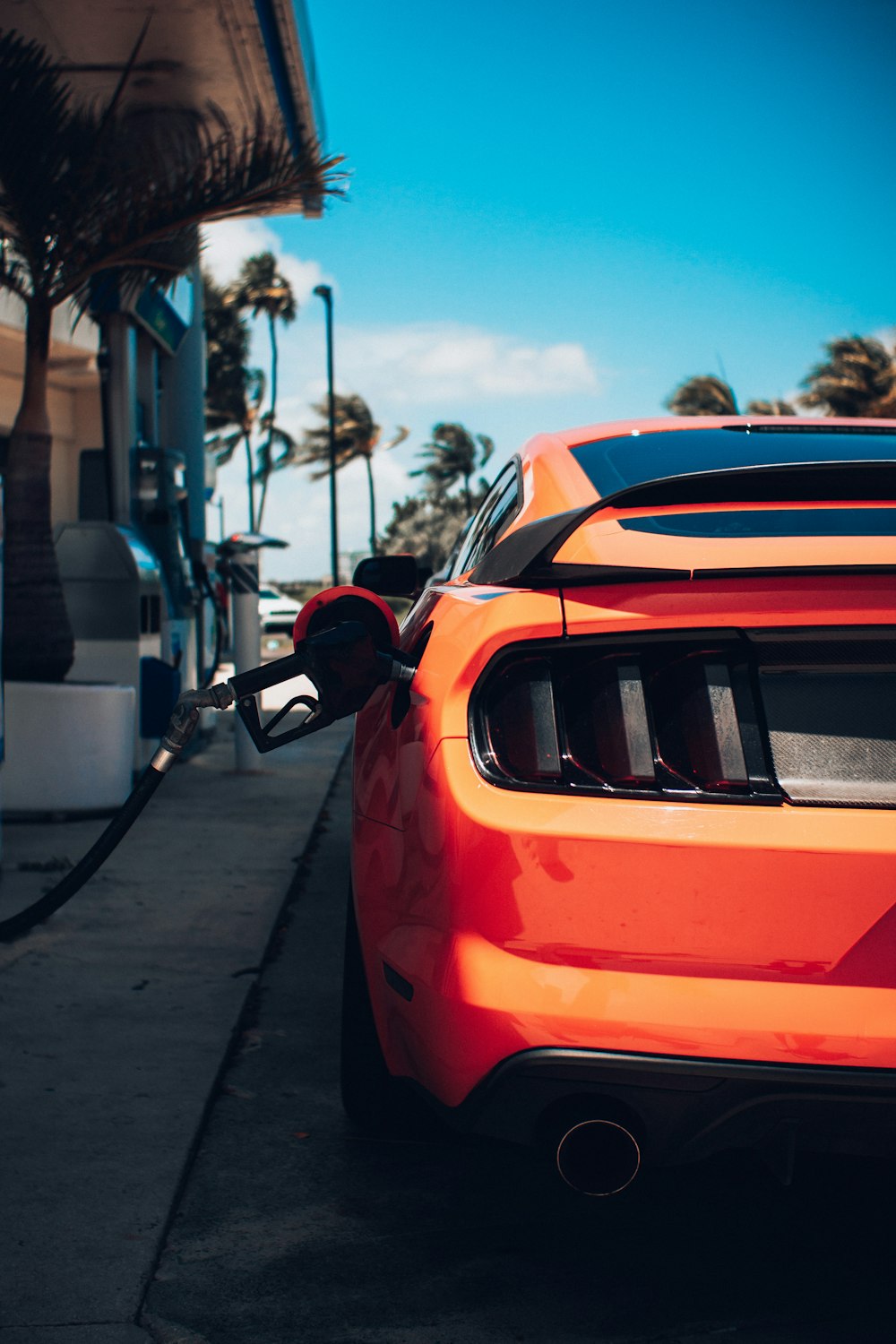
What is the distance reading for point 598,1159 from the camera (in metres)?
2.12

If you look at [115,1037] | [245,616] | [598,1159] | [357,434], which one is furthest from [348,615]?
[357,434]

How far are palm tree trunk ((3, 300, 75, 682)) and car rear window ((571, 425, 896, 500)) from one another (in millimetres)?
4884

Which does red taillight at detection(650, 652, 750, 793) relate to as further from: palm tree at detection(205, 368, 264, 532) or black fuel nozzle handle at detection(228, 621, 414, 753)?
palm tree at detection(205, 368, 264, 532)

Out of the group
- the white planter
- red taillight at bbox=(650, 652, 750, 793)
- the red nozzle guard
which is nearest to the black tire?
the red nozzle guard

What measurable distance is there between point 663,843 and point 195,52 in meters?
8.62

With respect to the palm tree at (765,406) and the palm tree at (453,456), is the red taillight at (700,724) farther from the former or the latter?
the palm tree at (453,456)

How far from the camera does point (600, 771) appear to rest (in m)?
2.13

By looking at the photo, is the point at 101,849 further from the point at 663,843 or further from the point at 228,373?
the point at 228,373

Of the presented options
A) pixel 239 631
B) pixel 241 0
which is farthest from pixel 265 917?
pixel 241 0

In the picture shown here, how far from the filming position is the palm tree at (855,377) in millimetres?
30203

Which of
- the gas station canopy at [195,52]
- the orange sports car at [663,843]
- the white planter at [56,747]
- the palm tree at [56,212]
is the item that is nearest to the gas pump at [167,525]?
the palm tree at [56,212]

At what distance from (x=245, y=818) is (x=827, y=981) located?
219 inches

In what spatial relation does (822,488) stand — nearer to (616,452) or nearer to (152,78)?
(616,452)

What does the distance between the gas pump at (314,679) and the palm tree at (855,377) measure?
29.0m
